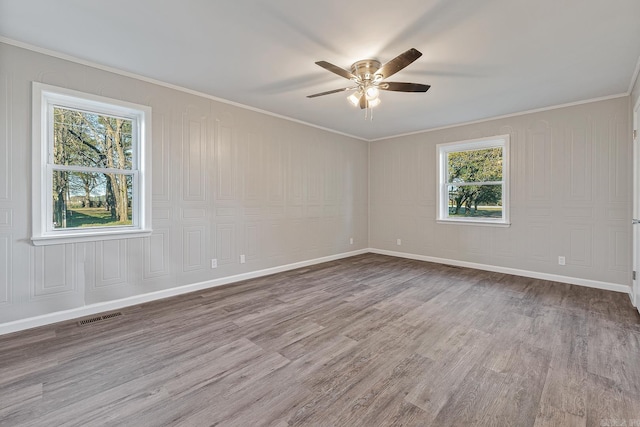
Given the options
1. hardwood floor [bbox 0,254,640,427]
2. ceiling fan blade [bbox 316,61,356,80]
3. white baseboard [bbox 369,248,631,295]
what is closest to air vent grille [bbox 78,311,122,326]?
hardwood floor [bbox 0,254,640,427]

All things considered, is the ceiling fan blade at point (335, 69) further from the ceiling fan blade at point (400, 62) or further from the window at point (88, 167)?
the window at point (88, 167)

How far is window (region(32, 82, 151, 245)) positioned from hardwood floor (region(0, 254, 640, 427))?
98 cm

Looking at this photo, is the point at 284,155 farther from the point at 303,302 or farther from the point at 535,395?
the point at 535,395

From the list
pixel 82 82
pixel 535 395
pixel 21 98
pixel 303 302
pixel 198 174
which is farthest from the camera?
pixel 198 174

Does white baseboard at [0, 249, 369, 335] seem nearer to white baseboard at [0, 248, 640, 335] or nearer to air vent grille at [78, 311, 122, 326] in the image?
white baseboard at [0, 248, 640, 335]

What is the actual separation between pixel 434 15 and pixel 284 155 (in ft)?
10.1

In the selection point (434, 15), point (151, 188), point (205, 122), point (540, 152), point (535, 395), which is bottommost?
point (535, 395)

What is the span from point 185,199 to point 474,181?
15.4ft

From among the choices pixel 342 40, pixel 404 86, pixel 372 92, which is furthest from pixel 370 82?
pixel 342 40

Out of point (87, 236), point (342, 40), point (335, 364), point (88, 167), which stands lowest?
point (335, 364)

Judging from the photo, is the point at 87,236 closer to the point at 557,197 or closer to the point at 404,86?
the point at 404,86

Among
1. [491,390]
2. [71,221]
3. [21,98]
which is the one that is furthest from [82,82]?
[491,390]

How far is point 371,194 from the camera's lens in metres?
6.46

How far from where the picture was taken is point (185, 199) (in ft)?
11.9
